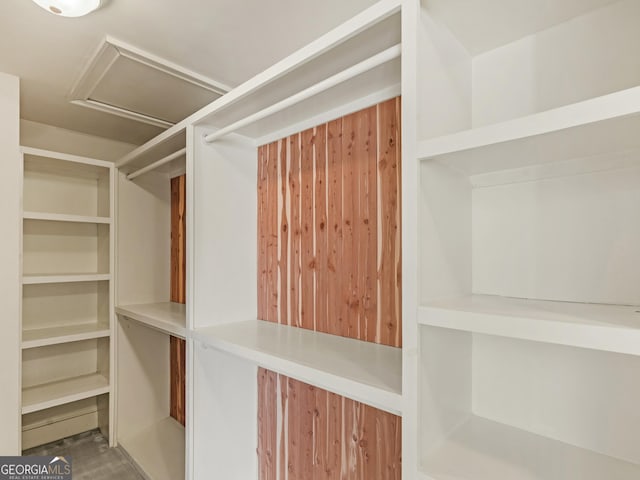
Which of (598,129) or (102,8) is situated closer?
(598,129)

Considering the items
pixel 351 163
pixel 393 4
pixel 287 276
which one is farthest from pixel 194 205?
pixel 393 4

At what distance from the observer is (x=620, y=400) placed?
35.1 inches

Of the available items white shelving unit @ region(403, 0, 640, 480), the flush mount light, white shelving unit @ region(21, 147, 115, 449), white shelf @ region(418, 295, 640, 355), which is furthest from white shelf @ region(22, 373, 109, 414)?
white shelf @ region(418, 295, 640, 355)

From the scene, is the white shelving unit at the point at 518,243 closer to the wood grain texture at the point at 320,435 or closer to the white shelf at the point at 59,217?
the wood grain texture at the point at 320,435

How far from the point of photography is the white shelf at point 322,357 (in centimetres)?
102

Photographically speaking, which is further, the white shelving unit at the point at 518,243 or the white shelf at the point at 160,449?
the white shelf at the point at 160,449

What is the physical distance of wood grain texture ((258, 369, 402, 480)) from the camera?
144cm

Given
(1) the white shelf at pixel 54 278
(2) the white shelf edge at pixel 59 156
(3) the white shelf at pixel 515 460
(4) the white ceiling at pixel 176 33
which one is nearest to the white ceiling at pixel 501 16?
(4) the white ceiling at pixel 176 33

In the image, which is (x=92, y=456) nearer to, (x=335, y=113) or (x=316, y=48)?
(x=335, y=113)

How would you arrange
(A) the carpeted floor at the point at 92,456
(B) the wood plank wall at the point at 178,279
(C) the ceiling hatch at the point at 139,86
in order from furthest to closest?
(B) the wood plank wall at the point at 178,279
(A) the carpeted floor at the point at 92,456
(C) the ceiling hatch at the point at 139,86

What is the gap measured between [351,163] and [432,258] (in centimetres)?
73

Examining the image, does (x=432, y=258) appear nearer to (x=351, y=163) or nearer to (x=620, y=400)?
(x=620, y=400)

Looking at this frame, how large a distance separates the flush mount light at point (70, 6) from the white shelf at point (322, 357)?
1372 millimetres

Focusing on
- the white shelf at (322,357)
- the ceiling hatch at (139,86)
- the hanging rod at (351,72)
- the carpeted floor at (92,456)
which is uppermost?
the ceiling hatch at (139,86)
